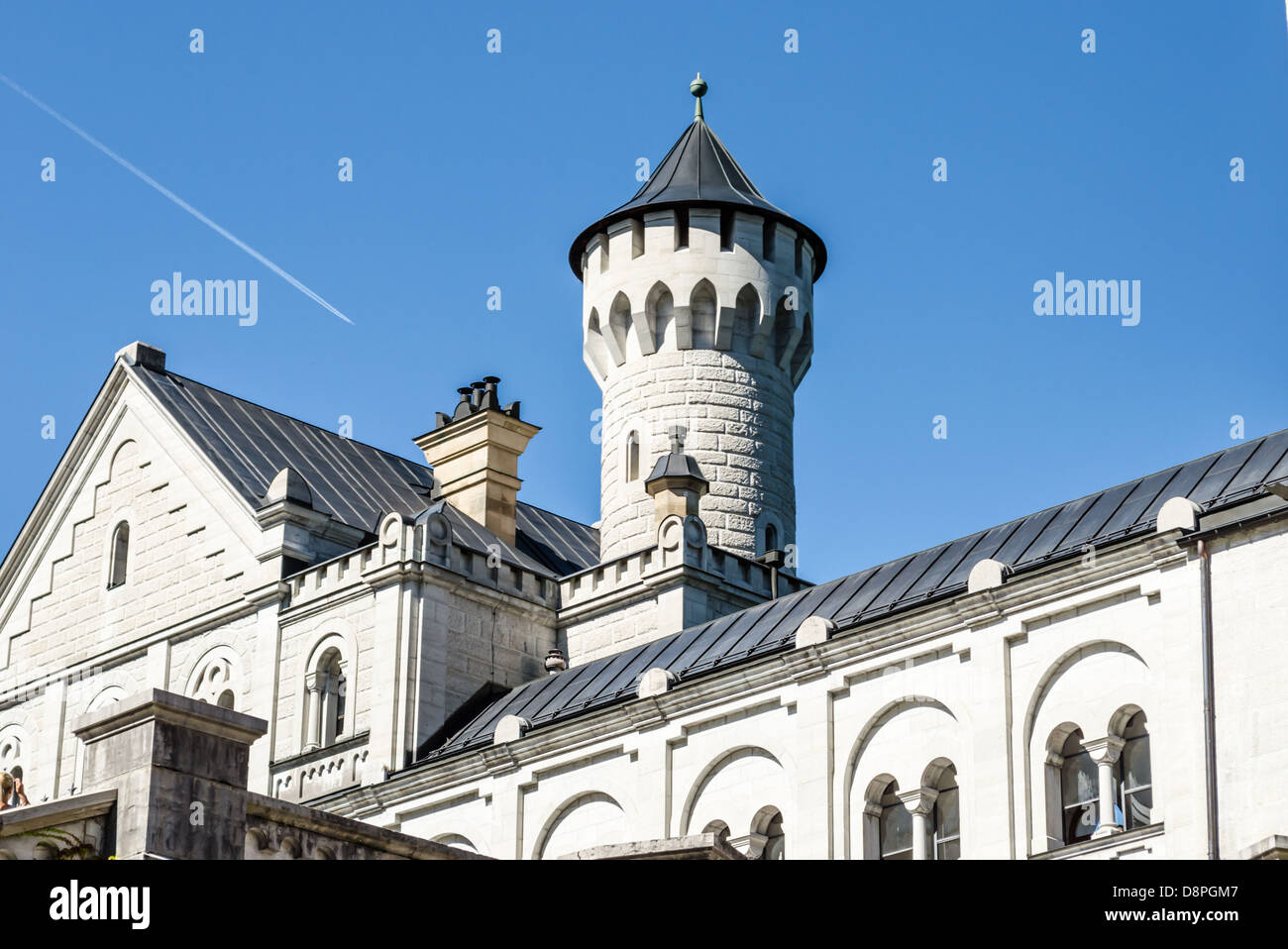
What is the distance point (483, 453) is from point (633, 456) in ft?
11.6

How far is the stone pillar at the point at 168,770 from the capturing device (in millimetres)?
17766

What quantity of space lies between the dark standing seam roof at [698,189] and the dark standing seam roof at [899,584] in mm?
13314

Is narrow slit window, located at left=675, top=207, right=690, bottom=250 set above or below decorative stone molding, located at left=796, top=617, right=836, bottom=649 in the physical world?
above

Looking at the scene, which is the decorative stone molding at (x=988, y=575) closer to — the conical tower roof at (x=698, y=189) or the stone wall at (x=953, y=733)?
the stone wall at (x=953, y=733)

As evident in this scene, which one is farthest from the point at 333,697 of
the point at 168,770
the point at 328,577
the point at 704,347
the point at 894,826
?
the point at 168,770

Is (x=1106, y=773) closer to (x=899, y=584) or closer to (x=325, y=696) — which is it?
(x=899, y=584)

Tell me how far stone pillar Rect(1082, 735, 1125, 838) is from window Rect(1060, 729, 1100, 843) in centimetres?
23

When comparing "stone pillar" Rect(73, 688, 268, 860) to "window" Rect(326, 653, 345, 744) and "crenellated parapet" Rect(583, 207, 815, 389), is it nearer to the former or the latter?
"window" Rect(326, 653, 345, 744)

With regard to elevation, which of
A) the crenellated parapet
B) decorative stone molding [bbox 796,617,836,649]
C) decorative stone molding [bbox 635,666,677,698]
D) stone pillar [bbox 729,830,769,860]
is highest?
the crenellated parapet

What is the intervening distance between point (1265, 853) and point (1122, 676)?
626 inches

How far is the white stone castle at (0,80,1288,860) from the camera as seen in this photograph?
33.4 meters

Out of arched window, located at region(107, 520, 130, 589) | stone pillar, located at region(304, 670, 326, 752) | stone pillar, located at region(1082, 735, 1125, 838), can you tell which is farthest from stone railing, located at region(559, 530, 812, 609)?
stone pillar, located at region(1082, 735, 1125, 838)

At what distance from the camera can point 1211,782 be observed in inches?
1252

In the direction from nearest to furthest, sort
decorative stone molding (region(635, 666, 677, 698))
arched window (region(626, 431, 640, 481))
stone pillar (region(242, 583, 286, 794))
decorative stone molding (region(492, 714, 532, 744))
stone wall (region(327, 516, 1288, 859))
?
1. stone wall (region(327, 516, 1288, 859))
2. decorative stone molding (region(635, 666, 677, 698))
3. decorative stone molding (region(492, 714, 532, 744))
4. stone pillar (region(242, 583, 286, 794))
5. arched window (region(626, 431, 640, 481))
